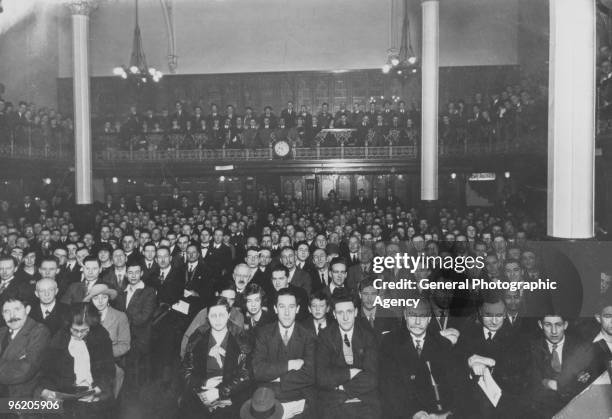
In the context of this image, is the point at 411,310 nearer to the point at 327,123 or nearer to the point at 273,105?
the point at 327,123

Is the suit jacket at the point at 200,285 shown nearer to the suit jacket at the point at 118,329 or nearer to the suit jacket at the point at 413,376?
→ the suit jacket at the point at 118,329

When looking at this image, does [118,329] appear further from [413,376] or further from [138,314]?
[413,376]

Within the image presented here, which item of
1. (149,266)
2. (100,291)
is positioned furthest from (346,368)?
(149,266)

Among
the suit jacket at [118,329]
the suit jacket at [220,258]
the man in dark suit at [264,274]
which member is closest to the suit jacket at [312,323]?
the man in dark suit at [264,274]

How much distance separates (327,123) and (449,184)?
5.13 meters

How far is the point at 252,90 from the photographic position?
2177cm

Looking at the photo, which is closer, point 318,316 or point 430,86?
point 318,316

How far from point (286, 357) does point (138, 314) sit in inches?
85.2

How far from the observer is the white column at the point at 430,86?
38.8 ft

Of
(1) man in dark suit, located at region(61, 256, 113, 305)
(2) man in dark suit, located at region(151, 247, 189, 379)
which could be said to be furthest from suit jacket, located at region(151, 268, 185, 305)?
(1) man in dark suit, located at region(61, 256, 113, 305)

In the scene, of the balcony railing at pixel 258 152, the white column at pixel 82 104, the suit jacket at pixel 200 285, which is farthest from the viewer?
the balcony railing at pixel 258 152

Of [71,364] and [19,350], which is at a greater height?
[19,350]

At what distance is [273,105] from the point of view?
860 inches

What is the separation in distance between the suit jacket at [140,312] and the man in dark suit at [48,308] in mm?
679
